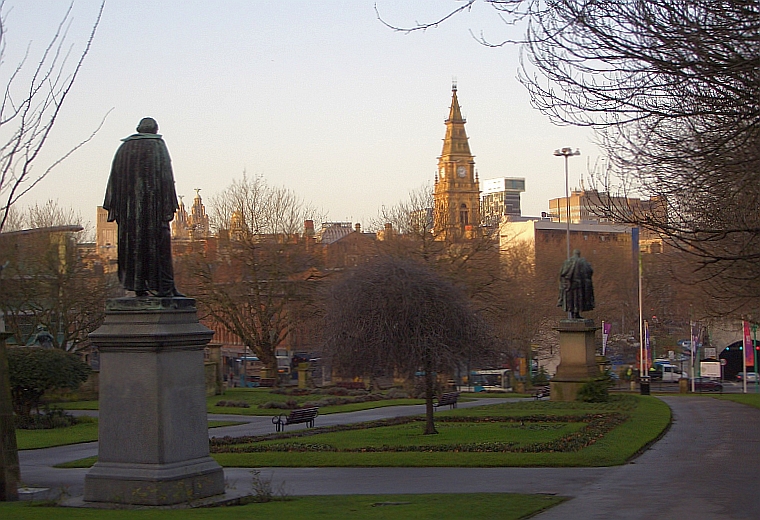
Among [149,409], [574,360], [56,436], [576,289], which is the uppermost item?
[576,289]

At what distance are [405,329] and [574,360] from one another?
12327 mm

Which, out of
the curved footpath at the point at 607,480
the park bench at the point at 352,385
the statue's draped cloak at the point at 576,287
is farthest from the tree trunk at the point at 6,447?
the park bench at the point at 352,385

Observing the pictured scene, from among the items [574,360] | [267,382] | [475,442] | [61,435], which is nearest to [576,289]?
[574,360]

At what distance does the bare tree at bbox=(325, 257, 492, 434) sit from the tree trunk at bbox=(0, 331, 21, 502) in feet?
35.9

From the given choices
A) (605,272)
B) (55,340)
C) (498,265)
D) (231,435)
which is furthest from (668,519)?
(605,272)

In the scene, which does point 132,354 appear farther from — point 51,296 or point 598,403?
point 51,296

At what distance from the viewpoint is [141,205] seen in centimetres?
1268

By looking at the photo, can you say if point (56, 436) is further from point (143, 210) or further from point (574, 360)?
point (143, 210)

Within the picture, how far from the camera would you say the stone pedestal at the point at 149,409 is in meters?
11.9

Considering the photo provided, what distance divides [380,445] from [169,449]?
11.3 meters

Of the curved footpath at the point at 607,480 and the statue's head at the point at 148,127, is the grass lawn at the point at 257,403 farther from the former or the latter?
the statue's head at the point at 148,127

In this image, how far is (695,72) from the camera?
1274 centimetres

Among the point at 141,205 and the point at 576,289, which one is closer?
the point at 141,205

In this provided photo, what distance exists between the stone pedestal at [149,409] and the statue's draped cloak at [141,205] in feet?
1.54
